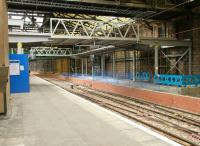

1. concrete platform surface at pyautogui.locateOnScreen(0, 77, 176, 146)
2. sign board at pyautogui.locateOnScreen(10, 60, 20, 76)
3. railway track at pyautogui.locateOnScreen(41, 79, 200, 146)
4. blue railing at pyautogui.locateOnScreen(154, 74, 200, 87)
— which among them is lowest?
railway track at pyautogui.locateOnScreen(41, 79, 200, 146)

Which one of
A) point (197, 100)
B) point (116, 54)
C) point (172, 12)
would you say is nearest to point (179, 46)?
point (172, 12)

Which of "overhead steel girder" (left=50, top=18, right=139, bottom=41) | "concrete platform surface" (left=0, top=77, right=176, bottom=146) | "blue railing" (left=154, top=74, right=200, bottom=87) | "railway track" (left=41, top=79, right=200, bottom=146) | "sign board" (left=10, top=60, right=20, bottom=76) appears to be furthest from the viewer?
"overhead steel girder" (left=50, top=18, right=139, bottom=41)

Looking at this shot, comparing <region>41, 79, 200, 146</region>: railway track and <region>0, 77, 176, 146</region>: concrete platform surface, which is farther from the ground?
<region>0, 77, 176, 146</region>: concrete platform surface

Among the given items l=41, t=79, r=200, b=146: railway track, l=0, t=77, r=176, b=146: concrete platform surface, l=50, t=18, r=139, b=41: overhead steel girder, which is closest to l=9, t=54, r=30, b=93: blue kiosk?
l=50, t=18, r=139, b=41: overhead steel girder

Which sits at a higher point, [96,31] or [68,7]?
[68,7]

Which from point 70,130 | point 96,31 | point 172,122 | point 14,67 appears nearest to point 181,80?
point 172,122

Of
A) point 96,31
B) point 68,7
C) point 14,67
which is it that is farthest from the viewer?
point 96,31

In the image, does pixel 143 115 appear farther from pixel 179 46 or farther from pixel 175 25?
pixel 175 25

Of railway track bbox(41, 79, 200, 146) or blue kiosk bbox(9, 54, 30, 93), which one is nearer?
railway track bbox(41, 79, 200, 146)

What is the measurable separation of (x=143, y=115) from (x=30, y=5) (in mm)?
12417

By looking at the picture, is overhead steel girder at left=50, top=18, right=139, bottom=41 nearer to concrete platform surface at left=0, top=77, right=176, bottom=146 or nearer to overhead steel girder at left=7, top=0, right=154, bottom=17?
overhead steel girder at left=7, top=0, right=154, bottom=17

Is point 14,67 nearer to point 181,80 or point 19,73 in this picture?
point 19,73

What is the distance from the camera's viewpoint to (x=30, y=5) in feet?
67.7

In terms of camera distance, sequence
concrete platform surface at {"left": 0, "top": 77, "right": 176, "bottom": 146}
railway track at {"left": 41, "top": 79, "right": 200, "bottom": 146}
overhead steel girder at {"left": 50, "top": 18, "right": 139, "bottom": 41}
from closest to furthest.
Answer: concrete platform surface at {"left": 0, "top": 77, "right": 176, "bottom": 146} → railway track at {"left": 41, "top": 79, "right": 200, "bottom": 146} → overhead steel girder at {"left": 50, "top": 18, "right": 139, "bottom": 41}
